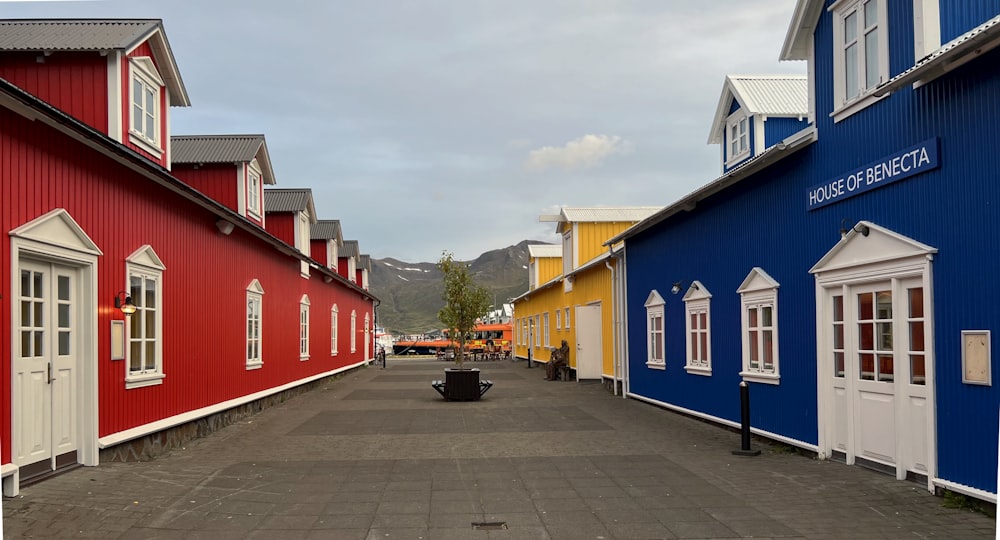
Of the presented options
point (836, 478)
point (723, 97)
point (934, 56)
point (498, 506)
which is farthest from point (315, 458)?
point (723, 97)

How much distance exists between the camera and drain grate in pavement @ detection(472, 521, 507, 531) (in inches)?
270

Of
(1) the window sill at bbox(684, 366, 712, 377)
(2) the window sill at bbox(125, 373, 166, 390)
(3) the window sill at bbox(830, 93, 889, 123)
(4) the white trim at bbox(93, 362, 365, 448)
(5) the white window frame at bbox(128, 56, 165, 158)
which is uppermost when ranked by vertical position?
(5) the white window frame at bbox(128, 56, 165, 158)

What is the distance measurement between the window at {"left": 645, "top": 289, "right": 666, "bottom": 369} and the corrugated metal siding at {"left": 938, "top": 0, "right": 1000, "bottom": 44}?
9.63 meters

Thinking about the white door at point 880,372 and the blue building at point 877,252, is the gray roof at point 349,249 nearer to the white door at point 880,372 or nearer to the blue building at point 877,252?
the blue building at point 877,252

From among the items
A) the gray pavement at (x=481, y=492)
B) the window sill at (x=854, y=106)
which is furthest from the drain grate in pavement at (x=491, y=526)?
the window sill at (x=854, y=106)

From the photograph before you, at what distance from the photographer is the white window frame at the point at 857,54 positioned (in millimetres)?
8766

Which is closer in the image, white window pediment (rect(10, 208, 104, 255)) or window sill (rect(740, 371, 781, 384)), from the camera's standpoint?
white window pediment (rect(10, 208, 104, 255))

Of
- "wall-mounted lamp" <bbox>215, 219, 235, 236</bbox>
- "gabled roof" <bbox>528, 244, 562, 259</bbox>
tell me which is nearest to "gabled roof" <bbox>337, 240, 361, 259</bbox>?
"gabled roof" <bbox>528, 244, 562, 259</bbox>

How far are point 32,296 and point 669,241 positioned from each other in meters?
11.8

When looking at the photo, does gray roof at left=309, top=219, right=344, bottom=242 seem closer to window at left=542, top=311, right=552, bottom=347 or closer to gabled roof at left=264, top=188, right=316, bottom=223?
gabled roof at left=264, top=188, right=316, bottom=223

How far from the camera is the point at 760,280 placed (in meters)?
11.9

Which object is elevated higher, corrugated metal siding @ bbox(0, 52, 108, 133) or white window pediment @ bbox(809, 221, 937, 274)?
corrugated metal siding @ bbox(0, 52, 108, 133)

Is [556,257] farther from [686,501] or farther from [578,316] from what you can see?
[686,501]

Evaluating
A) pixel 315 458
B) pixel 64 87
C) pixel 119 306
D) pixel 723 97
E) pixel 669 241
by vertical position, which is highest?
pixel 723 97
